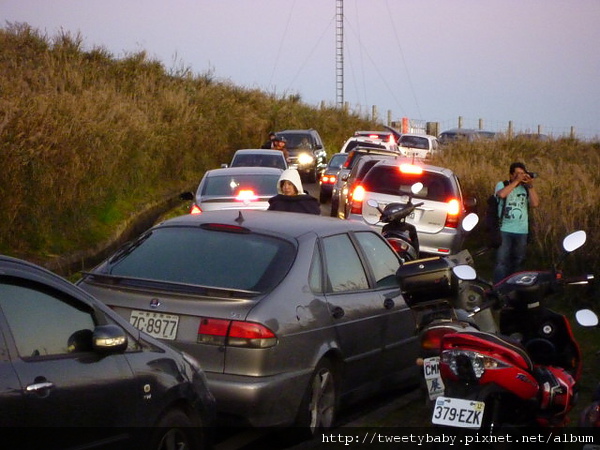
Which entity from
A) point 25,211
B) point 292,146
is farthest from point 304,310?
point 292,146

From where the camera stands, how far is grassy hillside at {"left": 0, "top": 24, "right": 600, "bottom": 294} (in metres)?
17.2

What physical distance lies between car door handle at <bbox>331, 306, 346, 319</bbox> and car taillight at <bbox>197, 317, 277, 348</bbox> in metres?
0.91

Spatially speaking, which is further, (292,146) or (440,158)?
(292,146)

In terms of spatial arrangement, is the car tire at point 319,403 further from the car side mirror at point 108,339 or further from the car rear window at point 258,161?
the car rear window at point 258,161

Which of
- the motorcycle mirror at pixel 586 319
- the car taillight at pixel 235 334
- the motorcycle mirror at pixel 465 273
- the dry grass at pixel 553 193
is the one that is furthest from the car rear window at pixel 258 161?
the motorcycle mirror at pixel 586 319

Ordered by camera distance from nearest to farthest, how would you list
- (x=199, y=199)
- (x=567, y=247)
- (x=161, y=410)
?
(x=161, y=410)
(x=567, y=247)
(x=199, y=199)

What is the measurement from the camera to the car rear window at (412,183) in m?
16.8

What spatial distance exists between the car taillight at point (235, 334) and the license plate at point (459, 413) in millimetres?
1428

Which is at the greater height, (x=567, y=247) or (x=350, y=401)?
(x=567, y=247)

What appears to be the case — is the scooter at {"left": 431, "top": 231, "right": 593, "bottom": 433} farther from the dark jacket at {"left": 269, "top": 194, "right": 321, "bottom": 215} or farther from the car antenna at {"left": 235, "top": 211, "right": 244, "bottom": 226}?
the dark jacket at {"left": 269, "top": 194, "right": 321, "bottom": 215}

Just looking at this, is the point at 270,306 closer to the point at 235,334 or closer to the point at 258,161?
the point at 235,334

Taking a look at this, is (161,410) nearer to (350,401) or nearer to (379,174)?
(350,401)

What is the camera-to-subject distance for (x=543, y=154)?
105ft

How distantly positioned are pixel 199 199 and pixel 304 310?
30.2 ft
